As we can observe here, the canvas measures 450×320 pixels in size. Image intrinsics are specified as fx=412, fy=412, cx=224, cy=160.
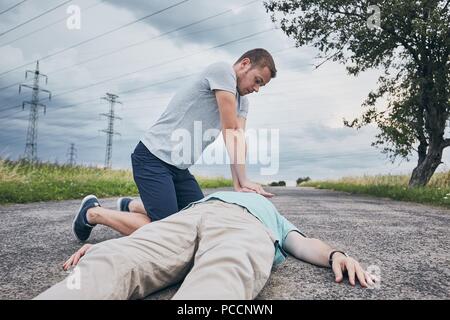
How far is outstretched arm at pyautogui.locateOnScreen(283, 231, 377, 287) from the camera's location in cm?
220

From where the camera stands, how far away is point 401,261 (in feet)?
9.37

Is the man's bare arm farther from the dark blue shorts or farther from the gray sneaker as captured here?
the gray sneaker

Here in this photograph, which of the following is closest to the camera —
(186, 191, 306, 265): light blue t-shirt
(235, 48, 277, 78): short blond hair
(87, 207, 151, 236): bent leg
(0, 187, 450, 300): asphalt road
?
(0, 187, 450, 300): asphalt road

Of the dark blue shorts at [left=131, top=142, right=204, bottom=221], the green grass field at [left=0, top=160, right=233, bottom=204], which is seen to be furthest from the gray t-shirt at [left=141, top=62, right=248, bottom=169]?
the green grass field at [left=0, top=160, right=233, bottom=204]

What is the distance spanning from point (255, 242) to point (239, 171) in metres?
0.93

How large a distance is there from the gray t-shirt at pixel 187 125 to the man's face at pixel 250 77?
0.12 meters

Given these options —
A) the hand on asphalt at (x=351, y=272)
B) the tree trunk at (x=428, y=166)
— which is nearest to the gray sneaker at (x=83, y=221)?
the hand on asphalt at (x=351, y=272)

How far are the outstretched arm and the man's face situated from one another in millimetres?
1164

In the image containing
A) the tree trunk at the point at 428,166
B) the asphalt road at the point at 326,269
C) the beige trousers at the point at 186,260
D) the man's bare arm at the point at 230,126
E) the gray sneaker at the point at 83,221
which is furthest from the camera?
the tree trunk at the point at 428,166

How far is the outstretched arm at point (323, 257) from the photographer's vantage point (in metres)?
2.20

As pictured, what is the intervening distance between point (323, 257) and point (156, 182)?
1.33 m

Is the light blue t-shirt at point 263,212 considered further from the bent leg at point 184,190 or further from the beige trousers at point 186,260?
the bent leg at point 184,190

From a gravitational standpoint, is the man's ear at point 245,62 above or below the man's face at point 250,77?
above
